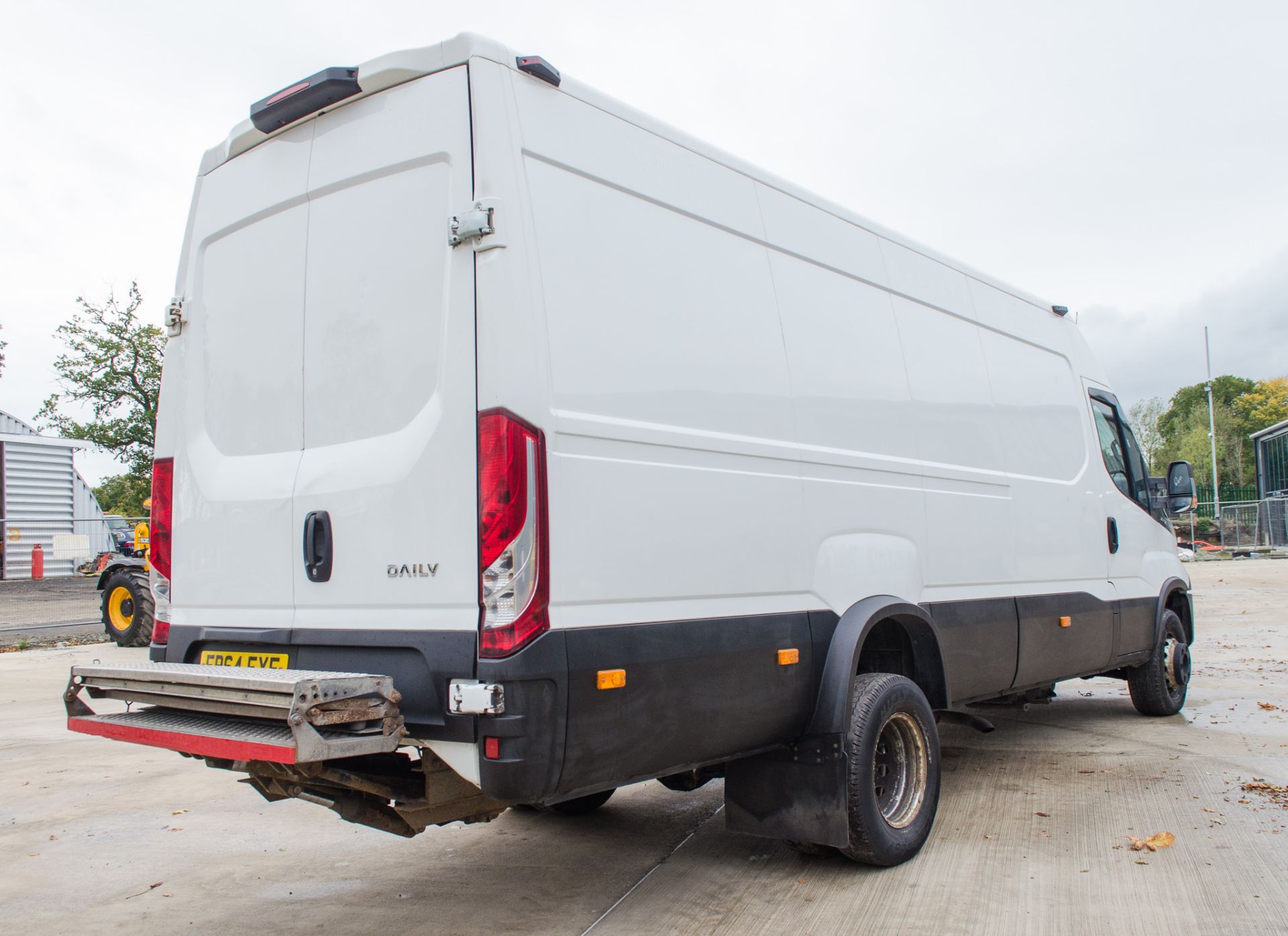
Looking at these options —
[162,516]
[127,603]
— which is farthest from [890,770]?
[127,603]

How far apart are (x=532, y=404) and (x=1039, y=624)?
3.69 meters

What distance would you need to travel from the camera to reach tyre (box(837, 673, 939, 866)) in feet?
13.1

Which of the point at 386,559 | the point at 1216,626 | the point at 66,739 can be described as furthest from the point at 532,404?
the point at 1216,626

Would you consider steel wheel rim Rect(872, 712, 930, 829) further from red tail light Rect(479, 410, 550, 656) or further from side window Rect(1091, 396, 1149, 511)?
side window Rect(1091, 396, 1149, 511)

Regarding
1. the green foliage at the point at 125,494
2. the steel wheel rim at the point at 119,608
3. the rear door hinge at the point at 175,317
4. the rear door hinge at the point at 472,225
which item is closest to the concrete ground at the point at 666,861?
the rear door hinge at the point at 175,317

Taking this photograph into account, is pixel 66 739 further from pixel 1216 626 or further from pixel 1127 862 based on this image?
pixel 1216 626

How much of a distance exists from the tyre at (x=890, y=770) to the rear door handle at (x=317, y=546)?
6.74 feet

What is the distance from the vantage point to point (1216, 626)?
13.2 metres

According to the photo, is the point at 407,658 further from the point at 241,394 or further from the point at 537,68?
the point at 537,68

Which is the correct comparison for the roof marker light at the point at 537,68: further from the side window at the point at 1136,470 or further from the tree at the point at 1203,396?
the tree at the point at 1203,396

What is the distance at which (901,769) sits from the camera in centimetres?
445

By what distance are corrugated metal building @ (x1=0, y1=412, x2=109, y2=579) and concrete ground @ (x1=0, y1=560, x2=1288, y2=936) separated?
20324mm

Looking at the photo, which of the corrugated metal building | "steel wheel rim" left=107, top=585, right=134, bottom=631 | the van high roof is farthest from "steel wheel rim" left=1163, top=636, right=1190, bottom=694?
the corrugated metal building

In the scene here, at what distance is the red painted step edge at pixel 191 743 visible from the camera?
111 inches
